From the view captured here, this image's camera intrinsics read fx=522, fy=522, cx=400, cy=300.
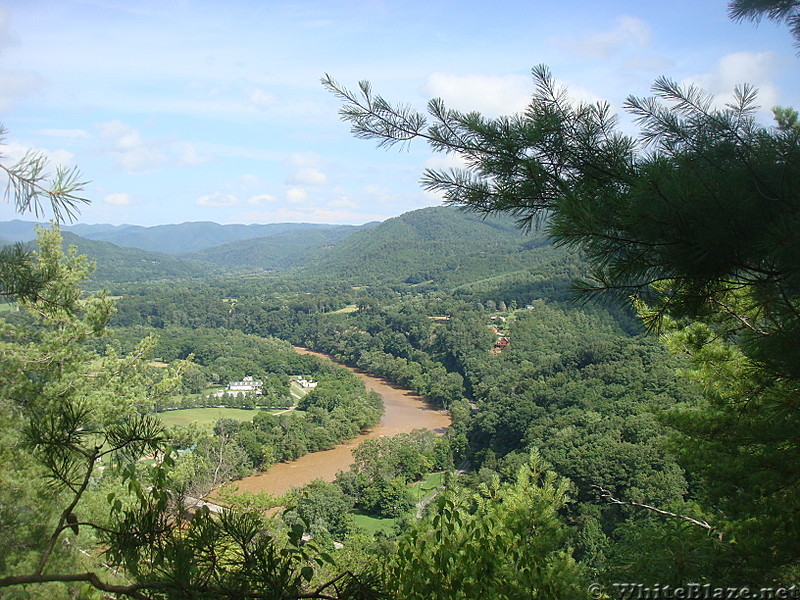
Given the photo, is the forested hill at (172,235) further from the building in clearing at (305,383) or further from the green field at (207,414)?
the green field at (207,414)

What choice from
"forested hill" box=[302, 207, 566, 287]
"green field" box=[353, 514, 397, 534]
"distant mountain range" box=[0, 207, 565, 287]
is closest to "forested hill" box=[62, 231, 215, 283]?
"distant mountain range" box=[0, 207, 565, 287]

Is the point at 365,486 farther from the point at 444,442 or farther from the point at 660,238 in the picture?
the point at 660,238

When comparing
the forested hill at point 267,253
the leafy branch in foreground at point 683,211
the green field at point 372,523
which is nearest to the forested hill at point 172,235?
the forested hill at point 267,253

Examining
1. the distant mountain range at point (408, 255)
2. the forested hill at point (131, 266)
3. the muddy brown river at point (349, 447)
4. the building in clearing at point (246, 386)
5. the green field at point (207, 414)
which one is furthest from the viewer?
the forested hill at point (131, 266)

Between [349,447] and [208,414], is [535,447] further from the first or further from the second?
[208,414]

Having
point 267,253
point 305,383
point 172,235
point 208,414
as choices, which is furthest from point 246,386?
point 172,235

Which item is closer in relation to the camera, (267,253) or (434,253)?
(434,253)
